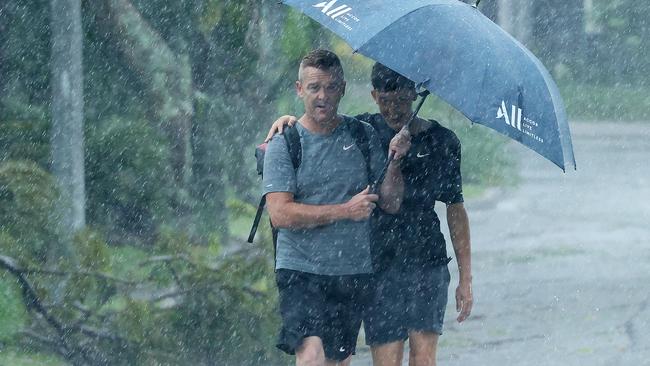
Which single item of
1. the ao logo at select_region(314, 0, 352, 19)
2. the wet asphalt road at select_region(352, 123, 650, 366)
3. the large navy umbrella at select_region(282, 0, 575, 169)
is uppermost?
the ao logo at select_region(314, 0, 352, 19)

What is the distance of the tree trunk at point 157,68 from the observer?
956 cm

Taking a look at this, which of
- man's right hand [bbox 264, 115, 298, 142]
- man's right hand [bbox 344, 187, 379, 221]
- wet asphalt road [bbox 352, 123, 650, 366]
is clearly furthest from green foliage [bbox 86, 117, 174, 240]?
man's right hand [bbox 344, 187, 379, 221]

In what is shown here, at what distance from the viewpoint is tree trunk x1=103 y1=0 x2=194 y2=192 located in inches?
376

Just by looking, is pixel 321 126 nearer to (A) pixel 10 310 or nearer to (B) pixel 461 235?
(B) pixel 461 235

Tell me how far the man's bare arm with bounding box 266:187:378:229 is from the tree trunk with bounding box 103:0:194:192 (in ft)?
15.8

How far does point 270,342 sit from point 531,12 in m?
25.8

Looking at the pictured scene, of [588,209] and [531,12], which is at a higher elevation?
[531,12]

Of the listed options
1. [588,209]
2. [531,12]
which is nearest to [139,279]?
[588,209]

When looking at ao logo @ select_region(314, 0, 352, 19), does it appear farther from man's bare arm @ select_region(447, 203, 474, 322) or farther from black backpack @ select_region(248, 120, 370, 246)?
man's bare arm @ select_region(447, 203, 474, 322)

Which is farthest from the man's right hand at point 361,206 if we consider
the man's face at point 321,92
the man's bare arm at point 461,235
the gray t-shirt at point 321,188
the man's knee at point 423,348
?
the man's knee at point 423,348

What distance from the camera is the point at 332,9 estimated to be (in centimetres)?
516

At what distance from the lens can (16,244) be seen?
8.36 metres

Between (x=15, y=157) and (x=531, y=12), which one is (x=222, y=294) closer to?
(x=15, y=157)

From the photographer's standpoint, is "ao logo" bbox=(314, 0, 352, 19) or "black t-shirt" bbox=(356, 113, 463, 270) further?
"black t-shirt" bbox=(356, 113, 463, 270)
